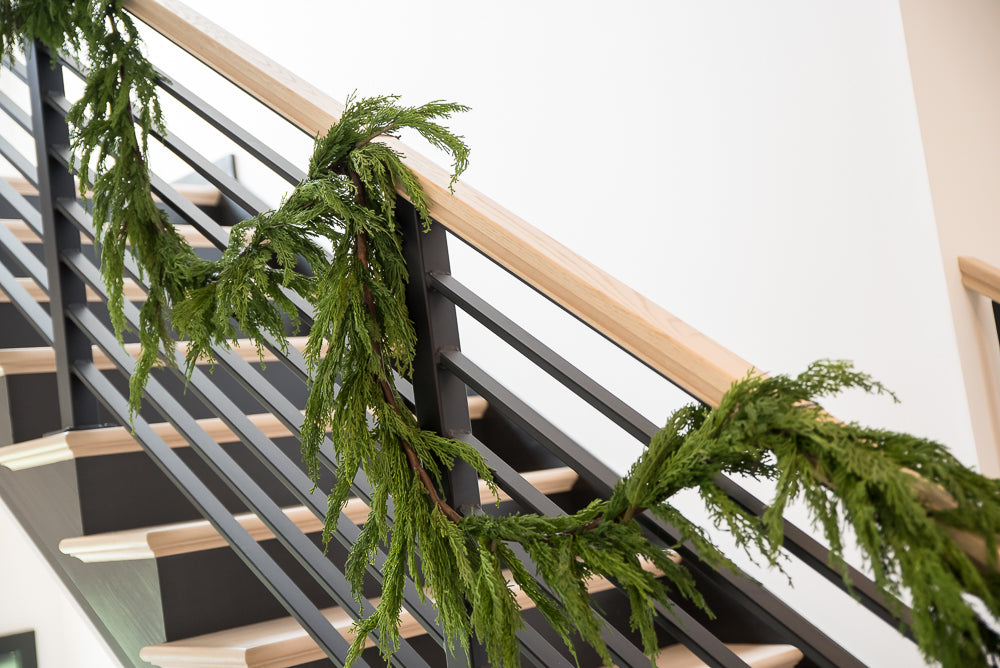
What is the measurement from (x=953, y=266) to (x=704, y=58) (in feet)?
2.26

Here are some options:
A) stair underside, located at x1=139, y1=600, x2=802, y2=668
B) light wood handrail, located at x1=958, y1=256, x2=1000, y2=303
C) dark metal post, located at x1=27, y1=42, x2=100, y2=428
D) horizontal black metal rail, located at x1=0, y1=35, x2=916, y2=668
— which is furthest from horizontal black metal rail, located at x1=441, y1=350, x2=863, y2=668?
light wood handrail, located at x1=958, y1=256, x2=1000, y2=303

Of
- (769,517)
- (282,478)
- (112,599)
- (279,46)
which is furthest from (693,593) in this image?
(279,46)

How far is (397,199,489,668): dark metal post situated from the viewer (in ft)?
3.14

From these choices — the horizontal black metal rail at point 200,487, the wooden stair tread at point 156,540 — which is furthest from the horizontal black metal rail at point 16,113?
the wooden stair tread at point 156,540

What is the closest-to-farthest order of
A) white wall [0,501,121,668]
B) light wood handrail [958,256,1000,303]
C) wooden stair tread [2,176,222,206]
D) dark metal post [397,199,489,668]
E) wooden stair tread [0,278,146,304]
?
dark metal post [397,199,489,668] < light wood handrail [958,256,1000,303] < wooden stair tread [0,278,146,304] < wooden stair tread [2,176,222,206] < white wall [0,501,121,668]

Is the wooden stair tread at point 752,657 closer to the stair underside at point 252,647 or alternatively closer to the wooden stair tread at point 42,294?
the stair underside at point 252,647

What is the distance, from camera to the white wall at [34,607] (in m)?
3.42

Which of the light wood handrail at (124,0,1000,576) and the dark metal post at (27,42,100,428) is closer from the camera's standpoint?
the light wood handrail at (124,0,1000,576)

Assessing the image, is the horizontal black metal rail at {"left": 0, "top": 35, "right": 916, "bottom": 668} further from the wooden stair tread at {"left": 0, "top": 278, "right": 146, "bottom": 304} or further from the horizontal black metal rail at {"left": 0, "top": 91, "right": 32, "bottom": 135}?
the wooden stair tread at {"left": 0, "top": 278, "right": 146, "bottom": 304}

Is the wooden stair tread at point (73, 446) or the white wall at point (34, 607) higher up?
the wooden stair tread at point (73, 446)

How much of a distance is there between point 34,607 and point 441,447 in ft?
10.6

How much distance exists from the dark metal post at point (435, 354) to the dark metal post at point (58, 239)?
2.84 feet

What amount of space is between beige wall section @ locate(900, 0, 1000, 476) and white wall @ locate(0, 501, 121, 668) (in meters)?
3.15

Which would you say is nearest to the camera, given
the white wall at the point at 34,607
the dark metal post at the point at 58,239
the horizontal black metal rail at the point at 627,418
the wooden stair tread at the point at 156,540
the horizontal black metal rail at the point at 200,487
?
the horizontal black metal rail at the point at 627,418
